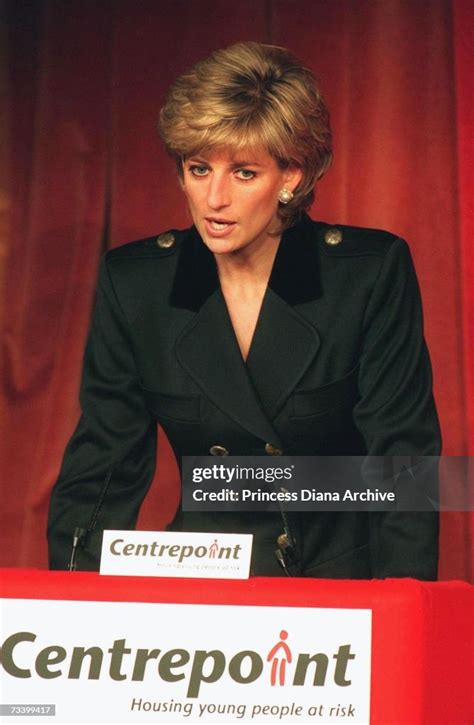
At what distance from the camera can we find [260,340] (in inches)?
72.9

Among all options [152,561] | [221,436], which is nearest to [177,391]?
[221,436]

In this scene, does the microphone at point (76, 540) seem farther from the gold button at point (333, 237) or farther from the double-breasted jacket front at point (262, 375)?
the gold button at point (333, 237)

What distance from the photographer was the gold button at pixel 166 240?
1.93m

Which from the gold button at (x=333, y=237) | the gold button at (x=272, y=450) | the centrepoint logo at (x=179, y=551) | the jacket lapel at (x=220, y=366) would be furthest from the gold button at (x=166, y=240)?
the centrepoint logo at (x=179, y=551)

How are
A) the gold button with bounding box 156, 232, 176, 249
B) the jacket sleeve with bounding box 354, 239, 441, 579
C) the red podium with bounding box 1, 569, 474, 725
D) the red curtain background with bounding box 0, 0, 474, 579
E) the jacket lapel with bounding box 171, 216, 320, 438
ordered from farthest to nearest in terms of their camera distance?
1. the red curtain background with bounding box 0, 0, 474, 579
2. the gold button with bounding box 156, 232, 176, 249
3. the jacket lapel with bounding box 171, 216, 320, 438
4. the jacket sleeve with bounding box 354, 239, 441, 579
5. the red podium with bounding box 1, 569, 474, 725

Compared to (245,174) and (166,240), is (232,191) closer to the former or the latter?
(245,174)

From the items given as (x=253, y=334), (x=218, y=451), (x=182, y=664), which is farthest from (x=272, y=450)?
(x=182, y=664)

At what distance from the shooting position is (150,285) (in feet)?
6.20

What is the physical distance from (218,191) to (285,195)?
0.38 feet

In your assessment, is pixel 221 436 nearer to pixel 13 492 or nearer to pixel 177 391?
pixel 177 391

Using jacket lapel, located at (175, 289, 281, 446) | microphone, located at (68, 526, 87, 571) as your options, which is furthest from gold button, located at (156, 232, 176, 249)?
microphone, located at (68, 526, 87, 571)

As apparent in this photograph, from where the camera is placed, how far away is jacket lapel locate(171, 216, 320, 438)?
71.3 inches

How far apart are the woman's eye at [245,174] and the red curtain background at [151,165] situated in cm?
76

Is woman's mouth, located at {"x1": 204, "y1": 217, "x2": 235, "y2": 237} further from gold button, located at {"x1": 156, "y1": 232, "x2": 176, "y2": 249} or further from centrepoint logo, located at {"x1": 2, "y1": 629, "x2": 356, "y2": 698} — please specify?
centrepoint logo, located at {"x1": 2, "y1": 629, "x2": 356, "y2": 698}
